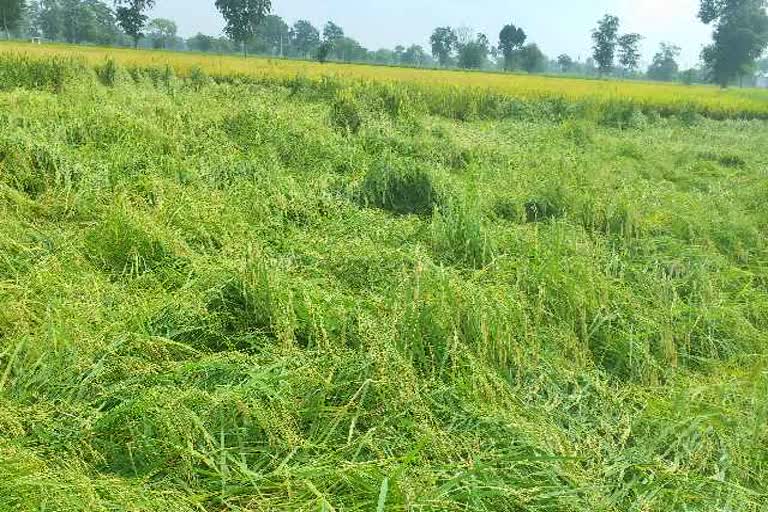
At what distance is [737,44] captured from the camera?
155 ft

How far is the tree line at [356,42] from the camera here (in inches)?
1901

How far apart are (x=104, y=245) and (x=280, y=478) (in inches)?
88.1

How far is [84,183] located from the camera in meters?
4.41

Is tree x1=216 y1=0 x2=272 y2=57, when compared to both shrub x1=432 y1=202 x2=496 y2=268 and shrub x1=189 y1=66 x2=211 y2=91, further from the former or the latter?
shrub x1=432 y1=202 x2=496 y2=268

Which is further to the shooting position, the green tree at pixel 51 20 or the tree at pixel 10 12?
the green tree at pixel 51 20

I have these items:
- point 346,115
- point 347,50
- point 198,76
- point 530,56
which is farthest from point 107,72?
point 347,50

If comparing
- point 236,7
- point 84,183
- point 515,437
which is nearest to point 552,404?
point 515,437

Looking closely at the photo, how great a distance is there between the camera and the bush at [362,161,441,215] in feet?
18.1

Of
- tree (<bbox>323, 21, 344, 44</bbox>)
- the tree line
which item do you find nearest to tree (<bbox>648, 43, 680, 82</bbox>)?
the tree line

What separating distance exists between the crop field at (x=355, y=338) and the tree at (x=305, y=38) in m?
93.4

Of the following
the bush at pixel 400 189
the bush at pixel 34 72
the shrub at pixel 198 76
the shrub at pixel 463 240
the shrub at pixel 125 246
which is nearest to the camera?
the shrub at pixel 125 246

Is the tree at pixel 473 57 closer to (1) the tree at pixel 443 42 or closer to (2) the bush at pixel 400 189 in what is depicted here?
(1) the tree at pixel 443 42

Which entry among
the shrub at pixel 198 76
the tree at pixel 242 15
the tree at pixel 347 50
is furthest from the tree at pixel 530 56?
the shrub at pixel 198 76

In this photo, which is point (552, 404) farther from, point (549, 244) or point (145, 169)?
point (145, 169)
